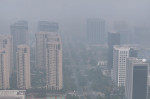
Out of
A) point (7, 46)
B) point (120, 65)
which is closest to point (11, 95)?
point (7, 46)

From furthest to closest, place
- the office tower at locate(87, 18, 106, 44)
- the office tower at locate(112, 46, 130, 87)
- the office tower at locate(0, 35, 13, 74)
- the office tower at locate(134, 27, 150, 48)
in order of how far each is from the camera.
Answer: the office tower at locate(87, 18, 106, 44) → the office tower at locate(134, 27, 150, 48) → the office tower at locate(0, 35, 13, 74) → the office tower at locate(112, 46, 130, 87)

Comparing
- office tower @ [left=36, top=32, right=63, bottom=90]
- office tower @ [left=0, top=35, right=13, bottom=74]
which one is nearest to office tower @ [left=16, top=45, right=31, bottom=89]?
office tower @ [left=36, top=32, right=63, bottom=90]

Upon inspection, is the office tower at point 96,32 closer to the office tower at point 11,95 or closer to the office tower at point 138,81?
the office tower at point 138,81

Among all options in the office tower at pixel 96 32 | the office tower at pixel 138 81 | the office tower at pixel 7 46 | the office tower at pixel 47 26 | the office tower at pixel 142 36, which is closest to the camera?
the office tower at pixel 138 81

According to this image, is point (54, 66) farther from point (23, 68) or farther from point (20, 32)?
point (20, 32)

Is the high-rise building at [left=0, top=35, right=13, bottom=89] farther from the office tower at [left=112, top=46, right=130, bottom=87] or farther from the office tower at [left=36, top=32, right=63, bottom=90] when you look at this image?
the office tower at [left=112, top=46, right=130, bottom=87]

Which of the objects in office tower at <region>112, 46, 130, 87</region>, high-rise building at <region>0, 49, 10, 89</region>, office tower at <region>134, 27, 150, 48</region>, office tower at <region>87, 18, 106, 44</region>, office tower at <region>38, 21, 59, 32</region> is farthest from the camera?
office tower at <region>87, 18, 106, 44</region>

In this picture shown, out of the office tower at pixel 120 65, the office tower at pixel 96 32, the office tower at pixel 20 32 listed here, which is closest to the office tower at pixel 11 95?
the office tower at pixel 120 65
